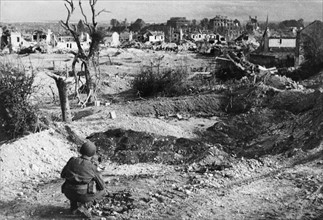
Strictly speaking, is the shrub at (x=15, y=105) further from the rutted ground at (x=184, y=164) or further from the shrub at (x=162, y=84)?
the shrub at (x=162, y=84)

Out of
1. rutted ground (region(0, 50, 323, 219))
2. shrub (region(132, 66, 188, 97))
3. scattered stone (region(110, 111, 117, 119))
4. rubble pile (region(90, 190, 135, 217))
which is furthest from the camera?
shrub (region(132, 66, 188, 97))

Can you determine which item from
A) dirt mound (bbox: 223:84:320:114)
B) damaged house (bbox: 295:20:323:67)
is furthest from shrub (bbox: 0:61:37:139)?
damaged house (bbox: 295:20:323:67)

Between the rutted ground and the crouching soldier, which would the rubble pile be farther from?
the crouching soldier

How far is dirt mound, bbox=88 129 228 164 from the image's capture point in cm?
927

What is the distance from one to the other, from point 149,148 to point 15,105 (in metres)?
2.91

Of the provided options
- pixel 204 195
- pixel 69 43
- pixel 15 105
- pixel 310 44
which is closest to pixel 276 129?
pixel 204 195

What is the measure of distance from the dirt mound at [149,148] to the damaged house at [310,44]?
42.0ft

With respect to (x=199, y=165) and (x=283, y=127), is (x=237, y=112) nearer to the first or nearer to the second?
(x=283, y=127)

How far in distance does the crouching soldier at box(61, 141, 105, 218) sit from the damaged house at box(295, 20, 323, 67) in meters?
16.7

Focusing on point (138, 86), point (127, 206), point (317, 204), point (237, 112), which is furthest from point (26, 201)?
point (138, 86)

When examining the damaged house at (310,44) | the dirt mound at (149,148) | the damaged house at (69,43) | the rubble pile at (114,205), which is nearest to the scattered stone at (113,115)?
the dirt mound at (149,148)

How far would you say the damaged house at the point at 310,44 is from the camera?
21.4 meters

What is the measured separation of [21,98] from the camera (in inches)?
346

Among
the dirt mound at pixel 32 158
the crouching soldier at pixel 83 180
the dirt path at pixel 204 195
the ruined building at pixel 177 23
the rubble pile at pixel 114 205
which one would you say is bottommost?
the dirt path at pixel 204 195
